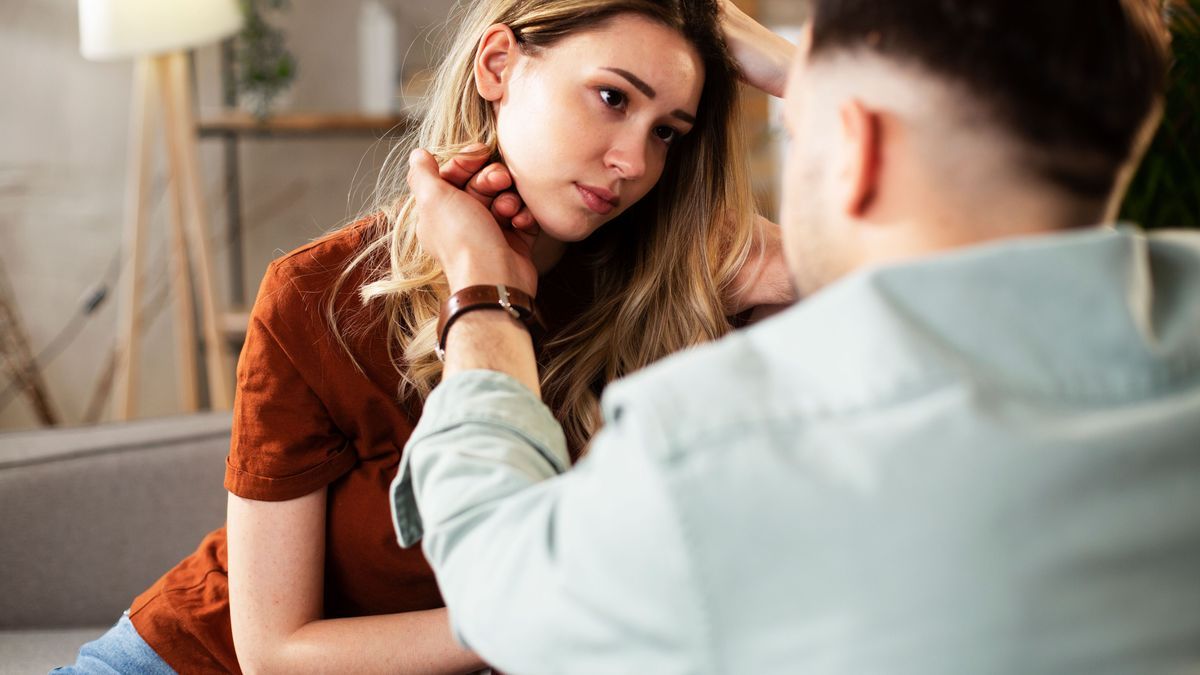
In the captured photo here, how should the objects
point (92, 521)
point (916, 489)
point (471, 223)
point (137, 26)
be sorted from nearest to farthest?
point (916, 489), point (471, 223), point (92, 521), point (137, 26)

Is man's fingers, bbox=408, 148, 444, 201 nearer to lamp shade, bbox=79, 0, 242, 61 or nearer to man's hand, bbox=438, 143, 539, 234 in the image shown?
man's hand, bbox=438, 143, 539, 234

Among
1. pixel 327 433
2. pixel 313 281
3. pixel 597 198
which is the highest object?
pixel 597 198

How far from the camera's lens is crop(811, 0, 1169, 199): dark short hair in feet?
2.02

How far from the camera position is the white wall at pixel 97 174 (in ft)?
10.4

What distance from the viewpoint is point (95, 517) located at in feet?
5.30

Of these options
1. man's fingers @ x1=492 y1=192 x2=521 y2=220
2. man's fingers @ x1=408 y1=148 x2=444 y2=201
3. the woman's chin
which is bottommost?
the woman's chin

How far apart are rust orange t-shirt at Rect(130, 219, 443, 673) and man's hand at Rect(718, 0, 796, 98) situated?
0.55 metres

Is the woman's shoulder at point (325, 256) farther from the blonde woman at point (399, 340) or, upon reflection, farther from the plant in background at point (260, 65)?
the plant in background at point (260, 65)

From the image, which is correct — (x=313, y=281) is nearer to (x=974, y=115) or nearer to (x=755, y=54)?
(x=755, y=54)

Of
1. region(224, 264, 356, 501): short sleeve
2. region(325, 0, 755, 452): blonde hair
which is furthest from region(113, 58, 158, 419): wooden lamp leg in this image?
region(224, 264, 356, 501): short sleeve

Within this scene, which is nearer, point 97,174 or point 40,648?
point 40,648

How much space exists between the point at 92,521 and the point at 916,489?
1.43 metres

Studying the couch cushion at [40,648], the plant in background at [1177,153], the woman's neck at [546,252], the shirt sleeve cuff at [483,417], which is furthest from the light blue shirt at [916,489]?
the plant in background at [1177,153]

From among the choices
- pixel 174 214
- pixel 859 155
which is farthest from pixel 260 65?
pixel 859 155
